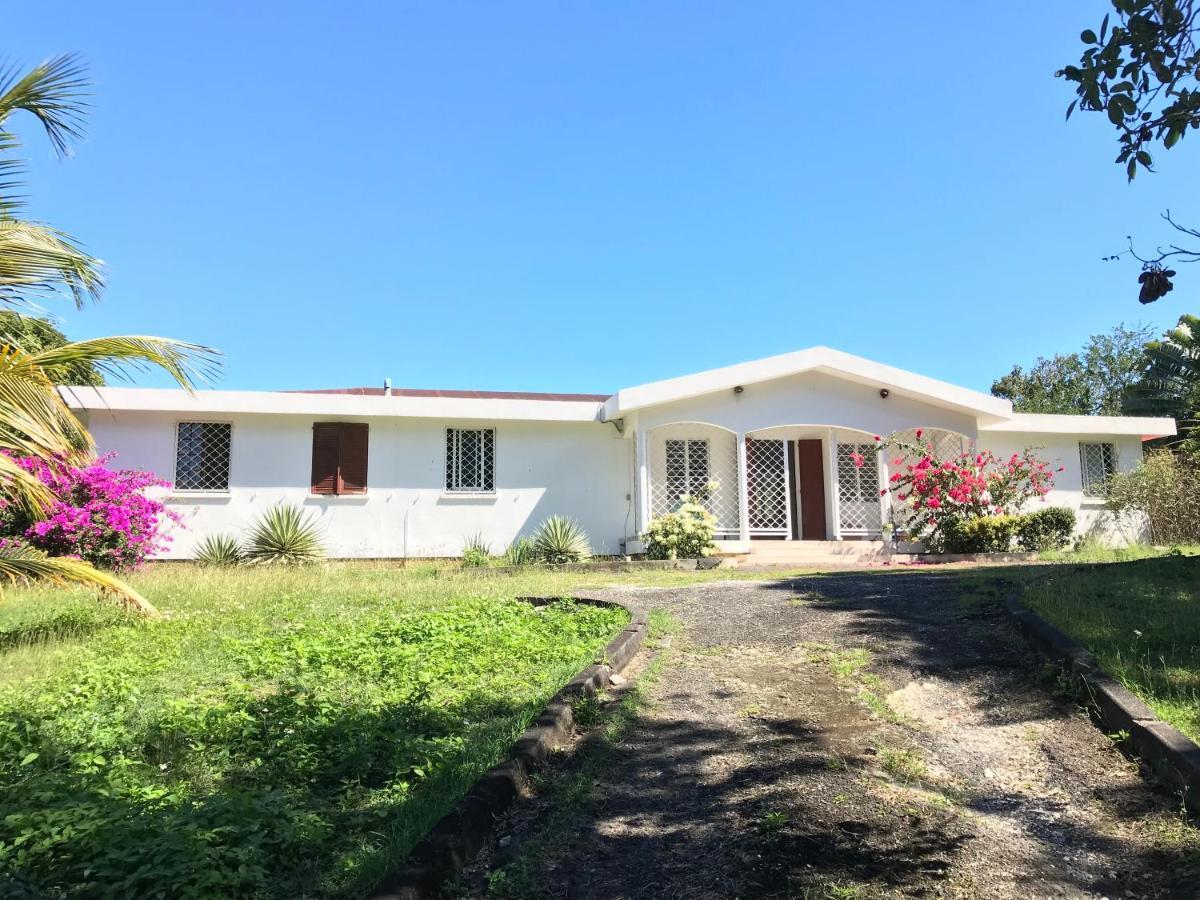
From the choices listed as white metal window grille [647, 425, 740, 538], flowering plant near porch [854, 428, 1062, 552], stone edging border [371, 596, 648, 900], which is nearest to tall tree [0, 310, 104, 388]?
stone edging border [371, 596, 648, 900]

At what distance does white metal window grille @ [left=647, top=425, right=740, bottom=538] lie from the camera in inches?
630

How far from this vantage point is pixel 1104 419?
1769 centimetres

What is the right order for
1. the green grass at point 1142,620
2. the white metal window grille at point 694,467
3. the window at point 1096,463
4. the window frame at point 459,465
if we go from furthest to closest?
the window at point 1096,463, the white metal window grille at point 694,467, the window frame at point 459,465, the green grass at point 1142,620

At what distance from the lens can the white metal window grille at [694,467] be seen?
1599cm

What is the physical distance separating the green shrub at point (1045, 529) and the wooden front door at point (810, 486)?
3.89 meters

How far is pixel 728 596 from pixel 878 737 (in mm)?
4744

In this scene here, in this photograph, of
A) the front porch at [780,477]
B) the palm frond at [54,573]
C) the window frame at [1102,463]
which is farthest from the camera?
the window frame at [1102,463]

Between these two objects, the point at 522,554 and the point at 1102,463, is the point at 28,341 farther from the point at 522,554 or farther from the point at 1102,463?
the point at 1102,463

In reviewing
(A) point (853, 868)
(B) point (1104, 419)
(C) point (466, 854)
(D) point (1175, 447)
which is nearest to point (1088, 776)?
(A) point (853, 868)

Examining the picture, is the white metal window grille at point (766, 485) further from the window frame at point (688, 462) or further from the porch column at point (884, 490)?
the porch column at point (884, 490)

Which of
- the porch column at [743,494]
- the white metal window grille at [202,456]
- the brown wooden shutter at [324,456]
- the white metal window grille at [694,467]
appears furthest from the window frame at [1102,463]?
the white metal window grille at [202,456]

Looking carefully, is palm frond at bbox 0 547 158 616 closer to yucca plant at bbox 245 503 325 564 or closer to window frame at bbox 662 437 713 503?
yucca plant at bbox 245 503 325 564

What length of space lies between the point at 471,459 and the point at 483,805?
1257cm

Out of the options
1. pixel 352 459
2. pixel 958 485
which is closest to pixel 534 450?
pixel 352 459
